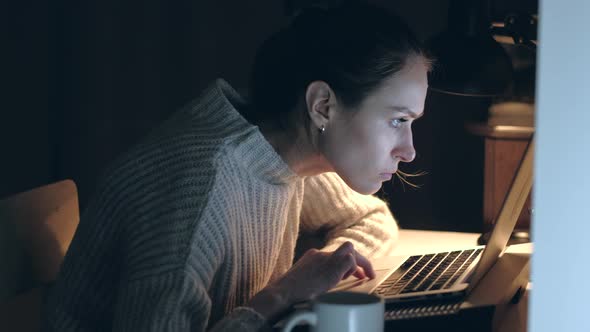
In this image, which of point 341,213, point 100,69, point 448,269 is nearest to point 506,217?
point 448,269

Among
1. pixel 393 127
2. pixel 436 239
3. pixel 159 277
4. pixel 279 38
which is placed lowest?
pixel 436 239

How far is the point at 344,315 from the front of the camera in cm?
82

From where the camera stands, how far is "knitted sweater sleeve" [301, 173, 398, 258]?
1744 millimetres

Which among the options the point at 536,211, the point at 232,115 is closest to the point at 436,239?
the point at 232,115

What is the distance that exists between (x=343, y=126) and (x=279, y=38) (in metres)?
0.20

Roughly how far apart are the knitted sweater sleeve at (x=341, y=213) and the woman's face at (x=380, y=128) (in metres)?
0.31

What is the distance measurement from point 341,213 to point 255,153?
0.44 m

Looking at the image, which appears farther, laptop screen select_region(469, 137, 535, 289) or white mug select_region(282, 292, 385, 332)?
laptop screen select_region(469, 137, 535, 289)

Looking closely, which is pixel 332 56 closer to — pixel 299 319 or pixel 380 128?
pixel 380 128

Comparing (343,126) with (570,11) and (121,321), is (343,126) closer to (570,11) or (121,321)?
(121,321)

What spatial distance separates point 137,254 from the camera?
1.25 m

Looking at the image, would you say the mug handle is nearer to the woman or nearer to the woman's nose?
the woman

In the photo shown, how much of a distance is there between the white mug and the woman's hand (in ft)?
1.07

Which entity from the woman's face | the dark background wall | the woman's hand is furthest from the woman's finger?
the dark background wall
